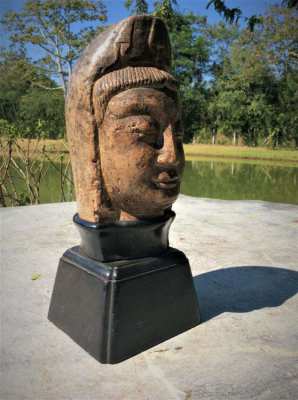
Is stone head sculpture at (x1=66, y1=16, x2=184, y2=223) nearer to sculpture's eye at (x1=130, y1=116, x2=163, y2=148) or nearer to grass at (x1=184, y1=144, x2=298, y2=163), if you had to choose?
sculpture's eye at (x1=130, y1=116, x2=163, y2=148)

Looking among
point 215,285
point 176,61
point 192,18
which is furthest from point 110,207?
point 192,18

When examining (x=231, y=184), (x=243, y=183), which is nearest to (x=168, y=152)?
(x=231, y=184)

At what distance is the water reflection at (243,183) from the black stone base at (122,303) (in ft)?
21.4

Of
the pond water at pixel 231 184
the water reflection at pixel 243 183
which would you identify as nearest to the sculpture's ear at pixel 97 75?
the pond water at pixel 231 184

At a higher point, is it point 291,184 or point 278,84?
point 278,84

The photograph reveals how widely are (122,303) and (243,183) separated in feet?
29.0

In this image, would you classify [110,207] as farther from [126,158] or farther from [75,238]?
[75,238]

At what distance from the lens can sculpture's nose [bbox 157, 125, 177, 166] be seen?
179cm

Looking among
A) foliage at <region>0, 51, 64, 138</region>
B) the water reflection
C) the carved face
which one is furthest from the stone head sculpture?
foliage at <region>0, 51, 64, 138</region>

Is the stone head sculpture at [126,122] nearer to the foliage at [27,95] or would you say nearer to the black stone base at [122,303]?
the black stone base at [122,303]

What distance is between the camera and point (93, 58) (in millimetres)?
1767

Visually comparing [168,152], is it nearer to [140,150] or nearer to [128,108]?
[140,150]

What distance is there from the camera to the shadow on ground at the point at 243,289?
2.43 meters

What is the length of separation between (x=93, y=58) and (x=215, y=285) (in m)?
1.90
